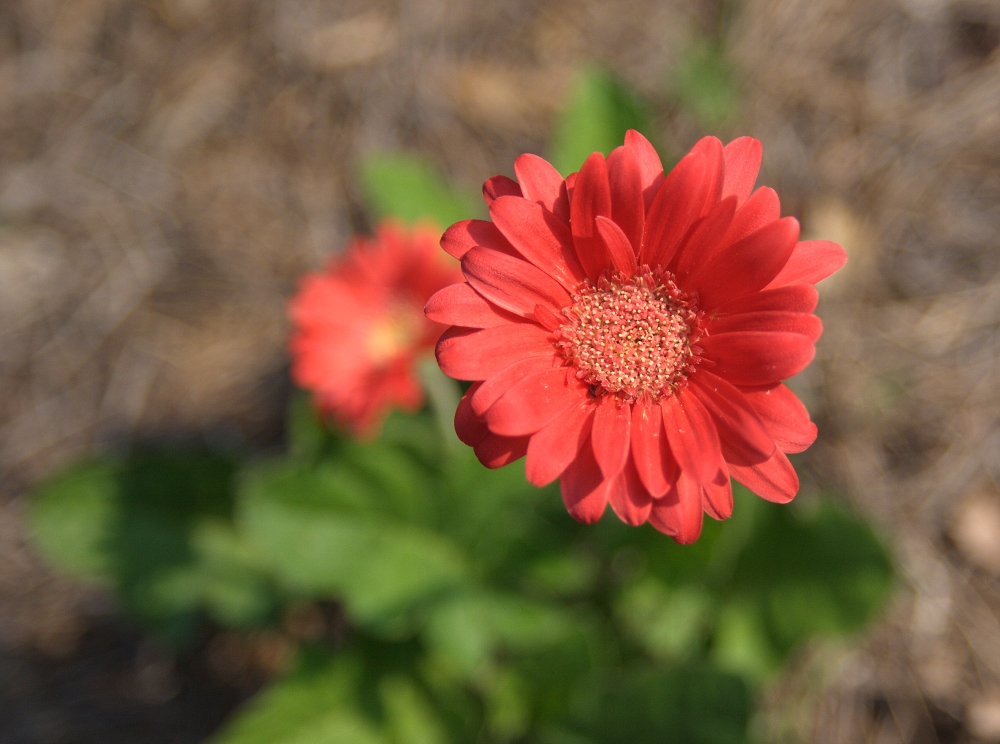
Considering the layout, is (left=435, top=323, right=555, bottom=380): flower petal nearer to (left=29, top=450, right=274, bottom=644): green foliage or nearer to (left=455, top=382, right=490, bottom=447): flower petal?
(left=455, top=382, right=490, bottom=447): flower petal

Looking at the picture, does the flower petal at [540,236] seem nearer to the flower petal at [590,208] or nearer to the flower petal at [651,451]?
the flower petal at [590,208]

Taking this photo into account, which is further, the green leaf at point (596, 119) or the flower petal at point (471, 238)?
the green leaf at point (596, 119)

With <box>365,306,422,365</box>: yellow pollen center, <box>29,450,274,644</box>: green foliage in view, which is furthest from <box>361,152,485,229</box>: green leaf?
<box>29,450,274,644</box>: green foliage

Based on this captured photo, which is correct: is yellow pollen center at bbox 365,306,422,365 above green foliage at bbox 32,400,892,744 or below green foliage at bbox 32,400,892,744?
above

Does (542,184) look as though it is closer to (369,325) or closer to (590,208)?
(590,208)

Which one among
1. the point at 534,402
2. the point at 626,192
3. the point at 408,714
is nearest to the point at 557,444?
the point at 534,402

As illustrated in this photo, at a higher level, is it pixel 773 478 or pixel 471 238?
pixel 471 238

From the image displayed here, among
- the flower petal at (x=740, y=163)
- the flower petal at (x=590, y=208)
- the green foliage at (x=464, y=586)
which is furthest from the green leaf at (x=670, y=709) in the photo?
the flower petal at (x=740, y=163)
